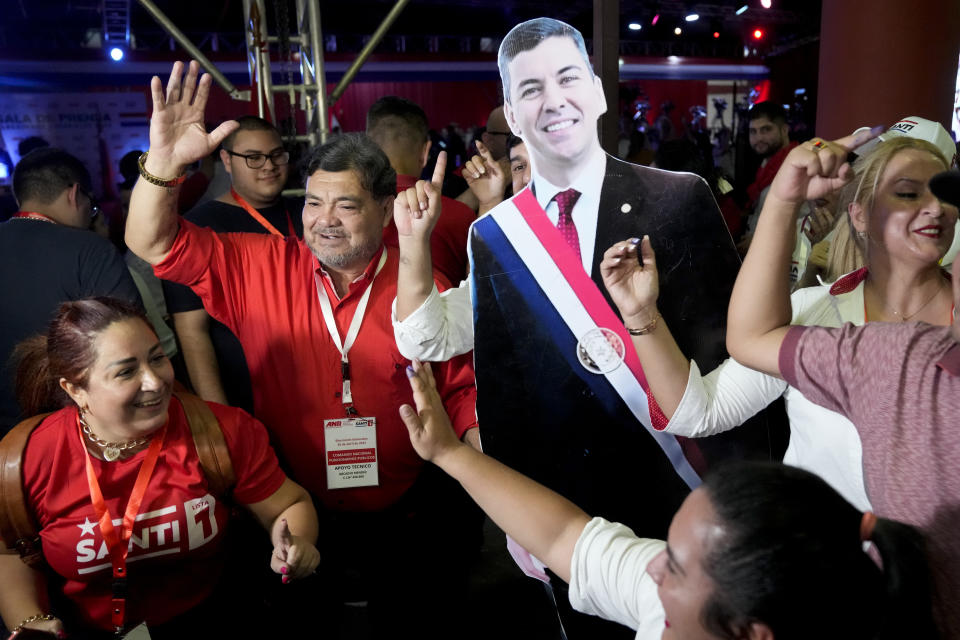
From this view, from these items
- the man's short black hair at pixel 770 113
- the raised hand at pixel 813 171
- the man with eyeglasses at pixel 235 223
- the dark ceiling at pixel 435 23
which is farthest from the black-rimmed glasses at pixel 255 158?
the dark ceiling at pixel 435 23

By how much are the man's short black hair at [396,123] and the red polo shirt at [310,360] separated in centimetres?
89

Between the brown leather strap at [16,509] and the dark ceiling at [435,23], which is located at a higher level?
the dark ceiling at [435,23]

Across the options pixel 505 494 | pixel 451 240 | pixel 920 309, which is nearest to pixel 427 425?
pixel 505 494

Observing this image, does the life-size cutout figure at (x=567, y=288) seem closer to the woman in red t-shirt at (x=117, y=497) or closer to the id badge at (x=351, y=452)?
the id badge at (x=351, y=452)

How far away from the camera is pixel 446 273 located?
2535 millimetres

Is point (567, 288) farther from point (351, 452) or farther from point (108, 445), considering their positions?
point (108, 445)

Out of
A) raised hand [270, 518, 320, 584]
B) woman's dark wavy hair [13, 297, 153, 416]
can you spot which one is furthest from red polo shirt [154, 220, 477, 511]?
raised hand [270, 518, 320, 584]

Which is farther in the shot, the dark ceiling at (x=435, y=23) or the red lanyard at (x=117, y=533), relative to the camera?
the dark ceiling at (x=435, y=23)

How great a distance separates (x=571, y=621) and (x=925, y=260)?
3.67 feet

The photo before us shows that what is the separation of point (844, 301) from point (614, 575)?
797mm

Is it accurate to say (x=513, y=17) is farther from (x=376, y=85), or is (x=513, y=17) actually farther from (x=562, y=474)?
(x=562, y=474)

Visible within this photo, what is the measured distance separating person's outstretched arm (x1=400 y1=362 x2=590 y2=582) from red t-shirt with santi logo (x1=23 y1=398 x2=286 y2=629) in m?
0.66

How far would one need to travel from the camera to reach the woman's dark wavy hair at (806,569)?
830 millimetres

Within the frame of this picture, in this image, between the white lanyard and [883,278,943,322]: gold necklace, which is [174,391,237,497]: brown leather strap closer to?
the white lanyard
